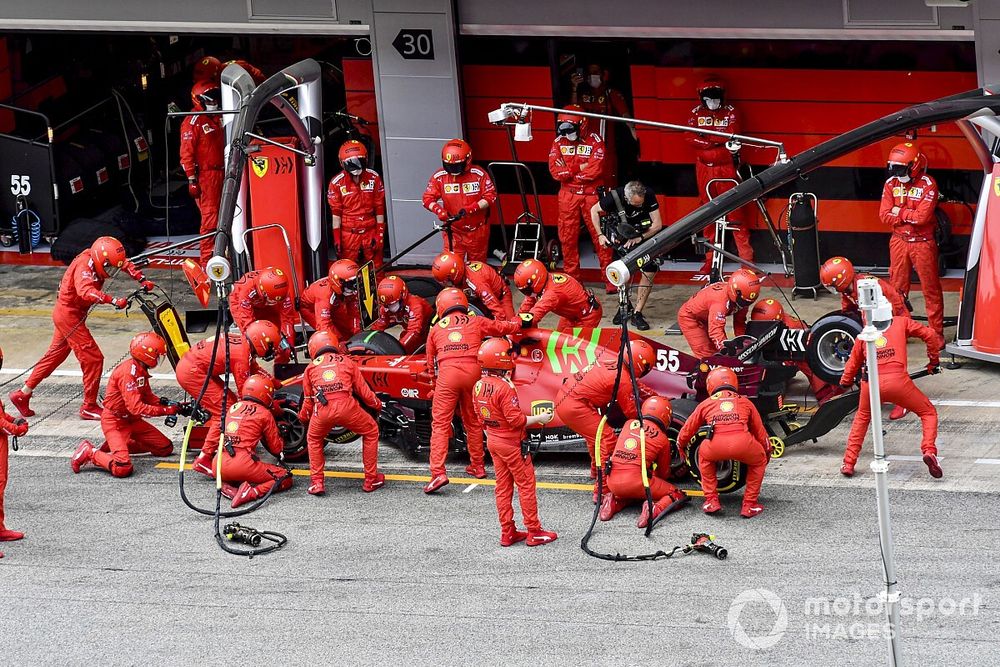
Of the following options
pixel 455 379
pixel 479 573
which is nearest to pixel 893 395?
pixel 455 379

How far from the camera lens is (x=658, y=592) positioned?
11.1m

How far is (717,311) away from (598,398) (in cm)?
210

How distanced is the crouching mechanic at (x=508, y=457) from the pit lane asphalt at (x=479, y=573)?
21 centimetres

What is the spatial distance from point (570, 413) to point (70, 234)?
9968 millimetres

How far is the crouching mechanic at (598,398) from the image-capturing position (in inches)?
500

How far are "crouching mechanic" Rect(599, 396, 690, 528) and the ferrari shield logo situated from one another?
41.2 inches

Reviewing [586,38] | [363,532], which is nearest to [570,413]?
[363,532]

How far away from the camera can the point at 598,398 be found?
41.9 ft

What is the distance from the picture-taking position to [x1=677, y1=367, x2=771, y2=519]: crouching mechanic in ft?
39.7

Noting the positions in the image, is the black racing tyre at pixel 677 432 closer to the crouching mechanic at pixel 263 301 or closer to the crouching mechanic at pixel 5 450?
the crouching mechanic at pixel 263 301

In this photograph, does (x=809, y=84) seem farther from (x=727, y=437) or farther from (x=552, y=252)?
(x=727, y=437)

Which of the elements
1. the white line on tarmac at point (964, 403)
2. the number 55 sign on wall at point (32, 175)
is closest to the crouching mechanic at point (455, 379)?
the white line on tarmac at point (964, 403)

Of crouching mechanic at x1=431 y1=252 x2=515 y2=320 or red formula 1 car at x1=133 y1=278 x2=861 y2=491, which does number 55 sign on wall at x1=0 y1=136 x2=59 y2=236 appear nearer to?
red formula 1 car at x1=133 y1=278 x2=861 y2=491

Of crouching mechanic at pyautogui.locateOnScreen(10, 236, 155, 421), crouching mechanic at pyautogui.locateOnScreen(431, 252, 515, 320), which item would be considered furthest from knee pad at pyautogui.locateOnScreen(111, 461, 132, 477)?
crouching mechanic at pyautogui.locateOnScreen(431, 252, 515, 320)
